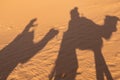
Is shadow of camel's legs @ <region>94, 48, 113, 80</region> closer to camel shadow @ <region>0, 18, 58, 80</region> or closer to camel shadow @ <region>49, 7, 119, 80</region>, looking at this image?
camel shadow @ <region>49, 7, 119, 80</region>

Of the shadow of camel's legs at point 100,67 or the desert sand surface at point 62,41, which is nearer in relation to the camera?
the shadow of camel's legs at point 100,67

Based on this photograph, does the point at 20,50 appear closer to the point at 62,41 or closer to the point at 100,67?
the point at 62,41

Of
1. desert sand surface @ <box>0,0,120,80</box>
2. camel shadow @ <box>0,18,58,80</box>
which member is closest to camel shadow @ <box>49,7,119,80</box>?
desert sand surface @ <box>0,0,120,80</box>

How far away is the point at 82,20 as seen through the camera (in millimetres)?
9375

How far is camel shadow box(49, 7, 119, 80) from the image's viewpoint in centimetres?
603

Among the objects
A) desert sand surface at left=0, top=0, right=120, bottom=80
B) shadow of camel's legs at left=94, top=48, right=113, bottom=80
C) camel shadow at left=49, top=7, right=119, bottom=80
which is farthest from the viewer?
desert sand surface at left=0, top=0, right=120, bottom=80

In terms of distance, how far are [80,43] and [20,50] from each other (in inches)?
82.4

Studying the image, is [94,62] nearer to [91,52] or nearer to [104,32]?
[91,52]

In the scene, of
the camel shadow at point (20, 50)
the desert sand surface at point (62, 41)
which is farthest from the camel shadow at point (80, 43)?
the camel shadow at point (20, 50)

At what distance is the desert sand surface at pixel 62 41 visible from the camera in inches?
245

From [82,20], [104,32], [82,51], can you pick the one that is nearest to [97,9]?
[82,20]

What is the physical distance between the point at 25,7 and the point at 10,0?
1.92 meters

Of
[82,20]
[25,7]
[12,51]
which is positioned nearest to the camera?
[12,51]

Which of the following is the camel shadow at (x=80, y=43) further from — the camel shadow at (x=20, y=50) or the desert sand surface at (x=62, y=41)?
the camel shadow at (x=20, y=50)
